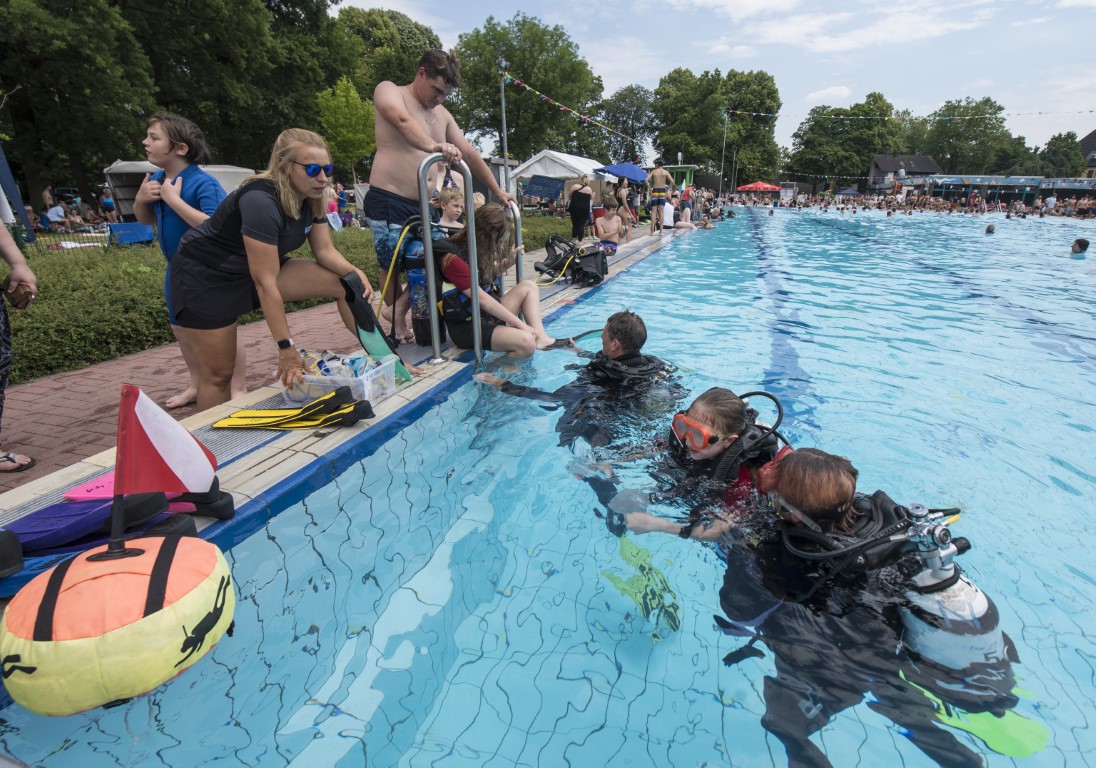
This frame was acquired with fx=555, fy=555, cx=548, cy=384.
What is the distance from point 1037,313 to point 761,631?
354 inches

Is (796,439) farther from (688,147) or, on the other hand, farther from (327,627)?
(688,147)

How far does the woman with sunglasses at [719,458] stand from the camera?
8.27 ft

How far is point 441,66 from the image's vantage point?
159 inches

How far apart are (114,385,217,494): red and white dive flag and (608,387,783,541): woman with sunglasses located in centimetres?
195

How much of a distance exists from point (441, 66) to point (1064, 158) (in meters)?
98.0

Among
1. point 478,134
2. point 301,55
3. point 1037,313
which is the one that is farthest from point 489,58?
point 1037,313

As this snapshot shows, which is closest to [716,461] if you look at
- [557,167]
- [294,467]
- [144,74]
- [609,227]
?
[294,467]

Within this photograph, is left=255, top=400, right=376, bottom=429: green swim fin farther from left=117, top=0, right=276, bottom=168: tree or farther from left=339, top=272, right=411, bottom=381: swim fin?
left=117, top=0, right=276, bottom=168: tree

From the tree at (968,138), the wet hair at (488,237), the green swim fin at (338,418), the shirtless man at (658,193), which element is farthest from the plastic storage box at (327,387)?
the tree at (968,138)

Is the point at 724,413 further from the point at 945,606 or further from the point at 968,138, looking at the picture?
the point at 968,138

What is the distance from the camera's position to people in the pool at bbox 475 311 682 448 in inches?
141

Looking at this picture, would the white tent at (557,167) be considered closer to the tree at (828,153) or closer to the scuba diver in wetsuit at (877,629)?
the scuba diver in wetsuit at (877,629)

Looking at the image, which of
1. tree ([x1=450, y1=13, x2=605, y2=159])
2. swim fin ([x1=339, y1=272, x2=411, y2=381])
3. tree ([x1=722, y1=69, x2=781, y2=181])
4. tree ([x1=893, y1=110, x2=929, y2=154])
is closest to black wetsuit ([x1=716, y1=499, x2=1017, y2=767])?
swim fin ([x1=339, y1=272, x2=411, y2=381])

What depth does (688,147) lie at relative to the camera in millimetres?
61375
